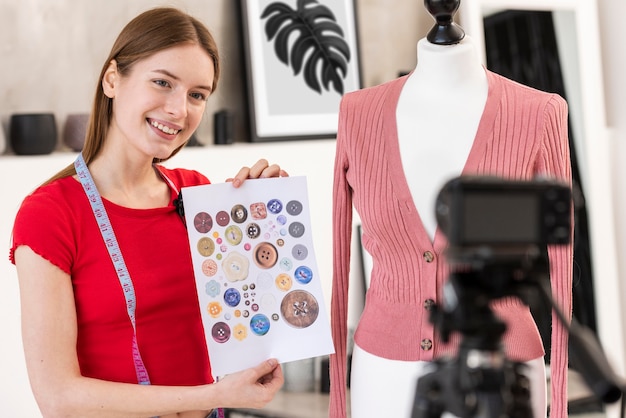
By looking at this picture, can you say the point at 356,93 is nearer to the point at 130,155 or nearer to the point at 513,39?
the point at 130,155

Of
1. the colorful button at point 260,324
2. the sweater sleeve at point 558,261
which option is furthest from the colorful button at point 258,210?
the sweater sleeve at point 558,261

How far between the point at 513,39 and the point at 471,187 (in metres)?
3.30

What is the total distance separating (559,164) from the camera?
66.2 inches

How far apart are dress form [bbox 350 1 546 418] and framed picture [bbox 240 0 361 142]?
187 cm

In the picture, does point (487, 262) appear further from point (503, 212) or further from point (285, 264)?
point (285, 264)

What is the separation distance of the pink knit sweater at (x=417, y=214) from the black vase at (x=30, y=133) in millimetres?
1467

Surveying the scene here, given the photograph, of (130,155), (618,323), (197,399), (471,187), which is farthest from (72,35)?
(618,323)

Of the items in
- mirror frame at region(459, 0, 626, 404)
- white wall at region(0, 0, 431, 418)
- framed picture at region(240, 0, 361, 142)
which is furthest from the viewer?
mirror frame at region(459, 0, 626, 404)

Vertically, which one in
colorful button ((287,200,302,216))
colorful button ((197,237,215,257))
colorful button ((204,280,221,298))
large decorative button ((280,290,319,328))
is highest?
colorful button ((287,200,302,216))

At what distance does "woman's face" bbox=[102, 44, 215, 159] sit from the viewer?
1693 millimetres

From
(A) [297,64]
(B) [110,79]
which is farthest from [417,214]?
(A) [297,64]

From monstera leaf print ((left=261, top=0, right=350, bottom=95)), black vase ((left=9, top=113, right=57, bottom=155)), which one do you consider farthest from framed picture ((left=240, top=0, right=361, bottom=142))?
black vase ((left=9, top=113, right=57, bottom=155))

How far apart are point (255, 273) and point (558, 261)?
617mm

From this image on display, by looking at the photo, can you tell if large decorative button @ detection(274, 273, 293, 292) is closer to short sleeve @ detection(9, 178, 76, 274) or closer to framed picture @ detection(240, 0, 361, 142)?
short sleeve @ detection(9, 178, 76, 274)
